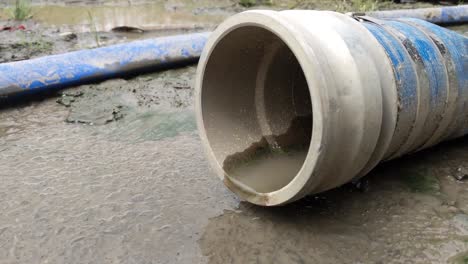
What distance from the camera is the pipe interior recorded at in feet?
7.13

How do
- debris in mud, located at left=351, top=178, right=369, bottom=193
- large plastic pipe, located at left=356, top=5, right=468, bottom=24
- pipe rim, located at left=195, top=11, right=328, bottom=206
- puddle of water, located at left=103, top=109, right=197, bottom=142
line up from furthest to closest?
large plastic pipe, located at left=356, top=5, right=468, bottom=24 < puddle of water, located at left=103, top=109, right=197, bottom=142 < debris in mud, located at left=351, top=178, right=369, bottom=193 < pipe rim, located at left=195, top=11, right=328, bottom=206

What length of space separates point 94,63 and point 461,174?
264 centimetres

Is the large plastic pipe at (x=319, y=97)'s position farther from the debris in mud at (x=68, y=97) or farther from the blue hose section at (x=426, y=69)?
the debris in mud at (x=68, y=97)

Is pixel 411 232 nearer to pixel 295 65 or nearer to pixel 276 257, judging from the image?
pixel 276 257

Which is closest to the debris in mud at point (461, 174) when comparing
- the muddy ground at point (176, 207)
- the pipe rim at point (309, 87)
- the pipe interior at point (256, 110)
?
the muddy ground at point (176, 207)

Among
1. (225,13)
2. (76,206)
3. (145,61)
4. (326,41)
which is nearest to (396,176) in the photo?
(326,41)

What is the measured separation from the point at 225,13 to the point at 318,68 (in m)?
5.53

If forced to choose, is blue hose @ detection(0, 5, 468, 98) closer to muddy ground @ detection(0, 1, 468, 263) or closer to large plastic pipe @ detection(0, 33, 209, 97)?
large plastic pipe @ detection(0, 33, 209, 97)

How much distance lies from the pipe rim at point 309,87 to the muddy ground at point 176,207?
160mm

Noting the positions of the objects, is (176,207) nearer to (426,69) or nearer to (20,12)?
(426,69)

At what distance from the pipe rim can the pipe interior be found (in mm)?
68

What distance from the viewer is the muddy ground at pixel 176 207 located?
6.04 ft

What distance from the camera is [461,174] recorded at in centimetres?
230

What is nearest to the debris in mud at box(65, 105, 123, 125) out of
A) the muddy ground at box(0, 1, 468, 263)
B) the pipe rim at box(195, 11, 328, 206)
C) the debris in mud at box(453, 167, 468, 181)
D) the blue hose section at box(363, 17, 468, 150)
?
the muddy ground at box(0, 1, 468, 263)
